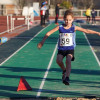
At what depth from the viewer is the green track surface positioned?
10.9m

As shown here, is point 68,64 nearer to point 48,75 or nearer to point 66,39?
point 66,39

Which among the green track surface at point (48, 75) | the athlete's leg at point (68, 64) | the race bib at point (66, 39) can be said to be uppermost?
the race bib at point (66, 39)

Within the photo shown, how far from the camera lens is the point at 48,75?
44.9ft

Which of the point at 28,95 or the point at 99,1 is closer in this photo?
the point at 28,95

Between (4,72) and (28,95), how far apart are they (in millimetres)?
4110

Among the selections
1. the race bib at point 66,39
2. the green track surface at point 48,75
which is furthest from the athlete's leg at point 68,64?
the green track surface at point 48,75

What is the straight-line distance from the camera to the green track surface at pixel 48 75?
10.9 meters

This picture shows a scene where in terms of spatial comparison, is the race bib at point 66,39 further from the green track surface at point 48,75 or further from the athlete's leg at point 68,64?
the green track surface at point 48,75

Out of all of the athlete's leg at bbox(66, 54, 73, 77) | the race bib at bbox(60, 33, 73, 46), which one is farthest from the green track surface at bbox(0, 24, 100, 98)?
the race bib at bbox(60, 33, 73, 46)

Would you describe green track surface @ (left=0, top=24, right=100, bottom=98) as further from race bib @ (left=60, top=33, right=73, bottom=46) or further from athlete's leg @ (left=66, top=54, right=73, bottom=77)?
race bib @ (left=60, top=33, right=73, bottom=46)

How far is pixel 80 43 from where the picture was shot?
25.1m

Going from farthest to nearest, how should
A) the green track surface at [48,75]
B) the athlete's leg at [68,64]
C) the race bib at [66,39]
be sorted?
the green track surface at [48,75], the race bib at [66,39], the athlete's leg at [68,64]

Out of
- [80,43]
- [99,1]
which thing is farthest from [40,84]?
[99,1]

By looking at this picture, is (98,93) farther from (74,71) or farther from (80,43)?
(80,43)
